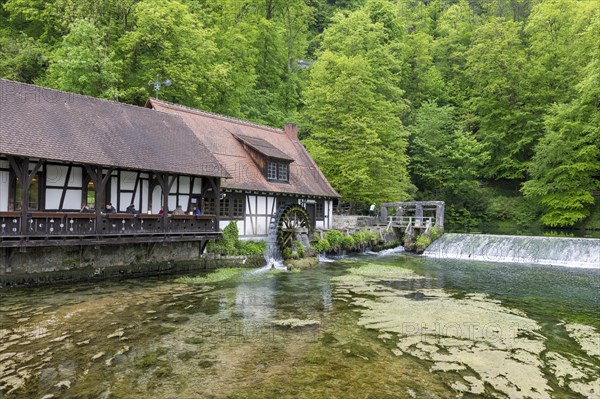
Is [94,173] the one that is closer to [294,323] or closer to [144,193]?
[144,193]

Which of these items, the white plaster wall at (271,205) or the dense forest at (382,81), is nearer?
the white plaster wall at (271,205)

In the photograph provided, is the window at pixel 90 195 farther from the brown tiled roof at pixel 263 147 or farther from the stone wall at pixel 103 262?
the brown tiled roof at pixel 263 147

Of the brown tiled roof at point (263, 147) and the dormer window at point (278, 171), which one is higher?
the brown tiled roof at point (263, 147)

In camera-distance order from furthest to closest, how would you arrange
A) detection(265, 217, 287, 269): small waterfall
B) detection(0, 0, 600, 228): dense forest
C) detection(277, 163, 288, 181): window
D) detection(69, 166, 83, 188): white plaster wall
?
1. detection(0, 0, 600, 228): dense forest
2. detection(277, 163, 288, 181): window
3. detection(265, 217, 287, 269): small waterfall
4. detection(69, 166, 83, 188): white plaster wall

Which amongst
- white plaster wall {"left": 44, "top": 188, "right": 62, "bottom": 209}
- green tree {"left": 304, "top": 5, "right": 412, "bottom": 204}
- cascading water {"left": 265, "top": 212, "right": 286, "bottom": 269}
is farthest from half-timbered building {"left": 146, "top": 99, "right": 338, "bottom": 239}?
white plaster wall {"left": 44, "top": 188, "right": 62, "bottom": 209}

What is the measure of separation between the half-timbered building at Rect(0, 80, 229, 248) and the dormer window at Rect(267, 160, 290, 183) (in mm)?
4244

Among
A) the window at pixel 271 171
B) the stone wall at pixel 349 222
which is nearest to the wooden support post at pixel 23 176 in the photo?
the window at pixel 271 171

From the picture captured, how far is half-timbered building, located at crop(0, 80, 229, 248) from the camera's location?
13.1 metres

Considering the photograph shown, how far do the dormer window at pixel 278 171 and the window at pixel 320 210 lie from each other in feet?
10.1

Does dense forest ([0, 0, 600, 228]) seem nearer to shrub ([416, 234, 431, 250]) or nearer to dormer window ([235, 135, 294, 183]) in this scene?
shrub ([416, 234, 431, 250])

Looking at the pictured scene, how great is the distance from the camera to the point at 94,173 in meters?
14.7

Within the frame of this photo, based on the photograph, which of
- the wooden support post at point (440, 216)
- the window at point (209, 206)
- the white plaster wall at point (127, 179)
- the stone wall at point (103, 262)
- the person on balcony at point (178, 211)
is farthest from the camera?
the wooden support post at point (440, 216)

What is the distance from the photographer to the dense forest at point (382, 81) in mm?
25938

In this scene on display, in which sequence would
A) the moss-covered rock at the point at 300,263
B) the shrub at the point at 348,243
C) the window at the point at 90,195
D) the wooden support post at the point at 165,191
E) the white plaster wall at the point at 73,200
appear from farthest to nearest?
1. the shrub at the point at 348,243
2. the moss-covered rock at the point at 300,263
3. the wooden support post at the point at 165,191
4. the window at the point at 90,195
5. the white plaster wall at the point at 73,200
